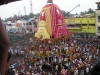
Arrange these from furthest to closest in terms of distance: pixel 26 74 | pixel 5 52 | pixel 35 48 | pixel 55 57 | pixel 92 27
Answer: pixel 92 27 → pixel 35 48 → pixel 55 57 → pixel 26 74 → pixel 5 52

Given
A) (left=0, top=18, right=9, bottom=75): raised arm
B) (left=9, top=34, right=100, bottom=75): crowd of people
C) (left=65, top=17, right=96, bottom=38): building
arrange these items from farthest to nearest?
(left=65, top=17, right=96, bottom=38): building < (left=9, top=34, right=100, bottom=75): crowd of people < (left=0, top=18, right=9, bottom=75): raised arm

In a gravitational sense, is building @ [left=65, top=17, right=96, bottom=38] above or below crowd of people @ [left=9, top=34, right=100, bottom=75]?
above

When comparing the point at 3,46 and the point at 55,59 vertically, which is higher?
the point at 3,46

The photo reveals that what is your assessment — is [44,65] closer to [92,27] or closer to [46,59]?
[46,59]

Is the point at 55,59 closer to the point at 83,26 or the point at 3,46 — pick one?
the point at 3,46

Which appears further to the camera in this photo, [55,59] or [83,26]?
[83,26]

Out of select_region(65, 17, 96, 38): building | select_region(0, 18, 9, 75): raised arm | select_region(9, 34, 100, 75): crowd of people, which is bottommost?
select_region(9, 34, 100, 75): crowd of people

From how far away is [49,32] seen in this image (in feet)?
51.4

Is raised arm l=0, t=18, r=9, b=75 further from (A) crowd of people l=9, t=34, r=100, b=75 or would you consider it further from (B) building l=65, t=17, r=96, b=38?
(B) building l=65, t=17, r=96, b=38

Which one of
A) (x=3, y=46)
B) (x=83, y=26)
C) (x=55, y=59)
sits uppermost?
(x=3, y=46)

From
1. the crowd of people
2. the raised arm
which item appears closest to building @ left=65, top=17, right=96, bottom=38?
the crowd of people

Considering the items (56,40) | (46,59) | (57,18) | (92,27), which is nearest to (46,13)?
(57,18)

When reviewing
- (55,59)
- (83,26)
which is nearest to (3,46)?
(55,59)

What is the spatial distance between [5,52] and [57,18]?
1551cm
